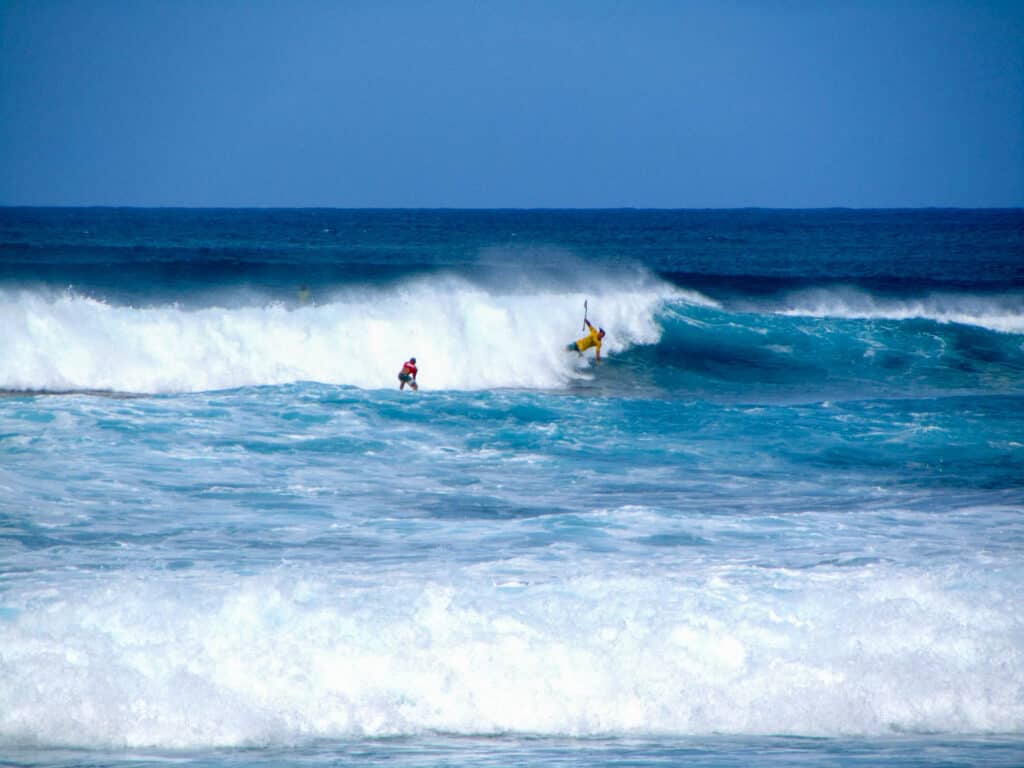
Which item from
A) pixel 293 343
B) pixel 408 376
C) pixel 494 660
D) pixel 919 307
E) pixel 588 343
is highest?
pixel 919 307

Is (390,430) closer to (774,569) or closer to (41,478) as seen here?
(41,478)

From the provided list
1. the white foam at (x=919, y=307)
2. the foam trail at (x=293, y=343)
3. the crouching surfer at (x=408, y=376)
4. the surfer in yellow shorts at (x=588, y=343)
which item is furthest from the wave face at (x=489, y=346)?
the crouching surfer at (x=408, y=376)

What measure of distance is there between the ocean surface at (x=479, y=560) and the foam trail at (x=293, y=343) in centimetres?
7

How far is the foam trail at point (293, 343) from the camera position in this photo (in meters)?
16.8

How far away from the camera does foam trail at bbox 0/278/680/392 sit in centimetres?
1680

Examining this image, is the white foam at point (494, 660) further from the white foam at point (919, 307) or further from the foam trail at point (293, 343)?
the white foam at point (919, 307)

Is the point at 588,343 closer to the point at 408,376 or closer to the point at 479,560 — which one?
the point at 408,376

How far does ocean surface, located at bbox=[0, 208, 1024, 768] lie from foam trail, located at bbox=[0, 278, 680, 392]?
7 centimetres

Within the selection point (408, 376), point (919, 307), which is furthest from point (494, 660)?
point (919, 307)

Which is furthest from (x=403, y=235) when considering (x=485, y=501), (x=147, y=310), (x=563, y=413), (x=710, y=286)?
(x=485, y=501)

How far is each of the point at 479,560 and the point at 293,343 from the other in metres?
11.9

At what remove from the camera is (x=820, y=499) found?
976 centimetres

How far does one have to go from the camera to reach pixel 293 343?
1853 cm

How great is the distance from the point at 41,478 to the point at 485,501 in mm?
3954
